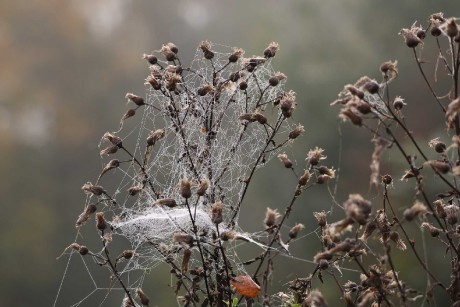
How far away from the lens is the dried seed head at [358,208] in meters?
0.86

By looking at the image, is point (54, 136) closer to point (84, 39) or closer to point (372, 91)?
point (84, 39)

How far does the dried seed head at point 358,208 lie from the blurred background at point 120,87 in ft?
17.5

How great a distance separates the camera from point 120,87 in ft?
35.6

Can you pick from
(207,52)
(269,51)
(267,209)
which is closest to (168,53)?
(207,52)

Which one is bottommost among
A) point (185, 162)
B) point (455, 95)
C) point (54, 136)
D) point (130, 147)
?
point (455, 95)

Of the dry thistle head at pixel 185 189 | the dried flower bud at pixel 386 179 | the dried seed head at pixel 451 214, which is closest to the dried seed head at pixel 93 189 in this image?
the dry thistle head at pixel 185 189

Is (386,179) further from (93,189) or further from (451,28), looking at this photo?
(93,189)

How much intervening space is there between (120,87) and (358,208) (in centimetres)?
1025

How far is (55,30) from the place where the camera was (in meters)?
11.6

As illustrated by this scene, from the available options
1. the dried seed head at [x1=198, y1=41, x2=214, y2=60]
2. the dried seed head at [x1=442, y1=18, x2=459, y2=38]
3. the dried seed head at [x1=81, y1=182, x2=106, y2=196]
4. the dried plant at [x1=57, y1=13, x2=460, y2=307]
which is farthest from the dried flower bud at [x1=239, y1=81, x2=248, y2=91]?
the dried seed head at [x1=442, y1=18, x2=459, y2=38]

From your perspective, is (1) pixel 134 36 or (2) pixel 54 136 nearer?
(2) pixel 54 136

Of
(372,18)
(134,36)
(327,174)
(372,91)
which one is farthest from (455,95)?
(134,36)

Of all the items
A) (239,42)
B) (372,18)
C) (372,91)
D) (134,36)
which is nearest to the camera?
(372,91)

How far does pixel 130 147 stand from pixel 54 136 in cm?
260
